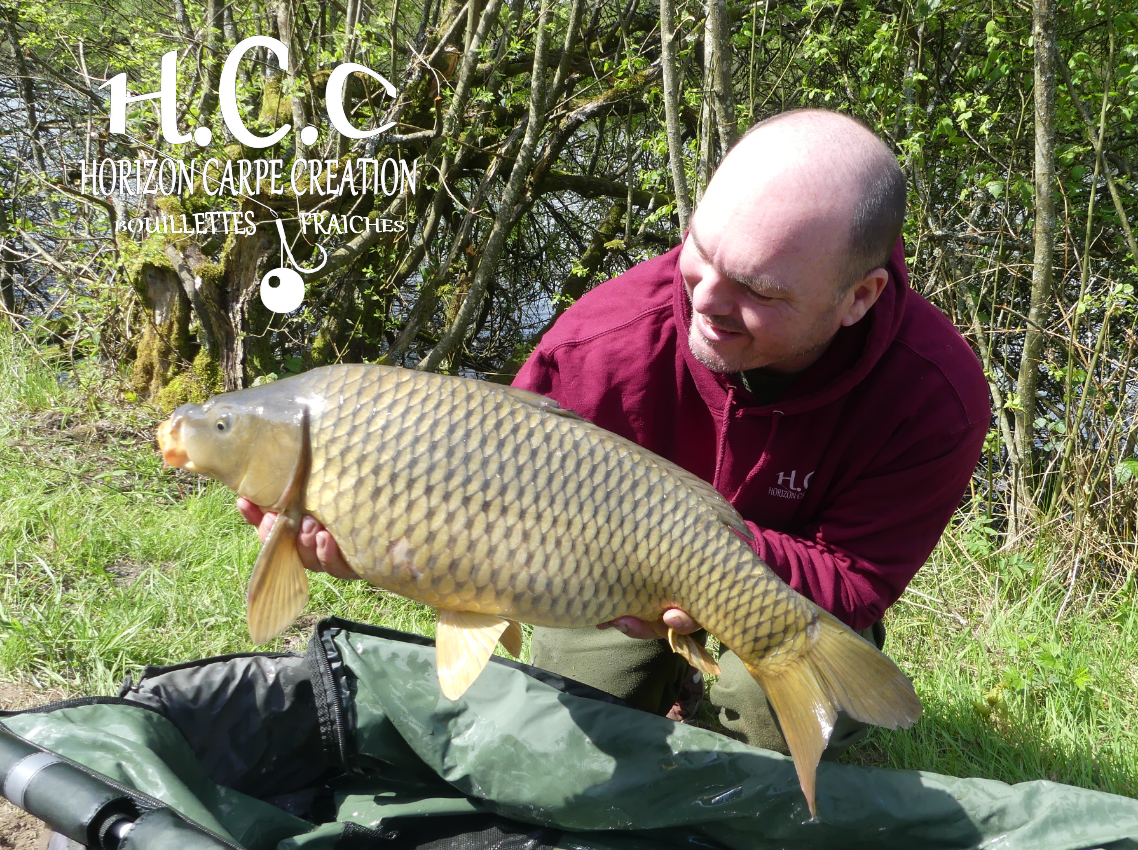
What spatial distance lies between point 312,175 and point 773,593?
243 cm

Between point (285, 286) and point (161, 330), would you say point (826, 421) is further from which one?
point (161, 330)

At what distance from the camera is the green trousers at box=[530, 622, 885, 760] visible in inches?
70.9

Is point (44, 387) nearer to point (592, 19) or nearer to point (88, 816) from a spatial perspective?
point (592, 19)

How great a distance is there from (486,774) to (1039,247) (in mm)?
1916

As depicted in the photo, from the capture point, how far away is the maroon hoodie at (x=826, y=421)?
5.18 feet

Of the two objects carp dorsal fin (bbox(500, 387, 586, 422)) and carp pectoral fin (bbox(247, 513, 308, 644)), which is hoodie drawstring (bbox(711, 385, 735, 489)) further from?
carp pectoral fin (bbox(247, 513, 308, 644))

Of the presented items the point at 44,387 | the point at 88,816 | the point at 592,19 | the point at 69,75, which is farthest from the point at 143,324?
the point at 88,816

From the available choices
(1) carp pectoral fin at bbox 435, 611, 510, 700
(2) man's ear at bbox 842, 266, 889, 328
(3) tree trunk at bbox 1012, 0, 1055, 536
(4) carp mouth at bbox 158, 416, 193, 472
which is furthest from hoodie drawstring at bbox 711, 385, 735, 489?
(3) tree trunk at bbox 1012, 0, 1055, 536

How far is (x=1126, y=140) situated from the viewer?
9.56 feet

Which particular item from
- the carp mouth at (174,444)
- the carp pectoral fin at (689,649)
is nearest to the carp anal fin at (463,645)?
the carp pectoral fin at (689,649)

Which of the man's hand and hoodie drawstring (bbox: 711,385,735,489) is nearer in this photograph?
Result: the man's hand

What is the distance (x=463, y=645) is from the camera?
1.27m

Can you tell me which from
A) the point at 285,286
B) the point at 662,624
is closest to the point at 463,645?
the point at 662,624

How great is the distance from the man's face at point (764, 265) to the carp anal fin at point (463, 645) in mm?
554
